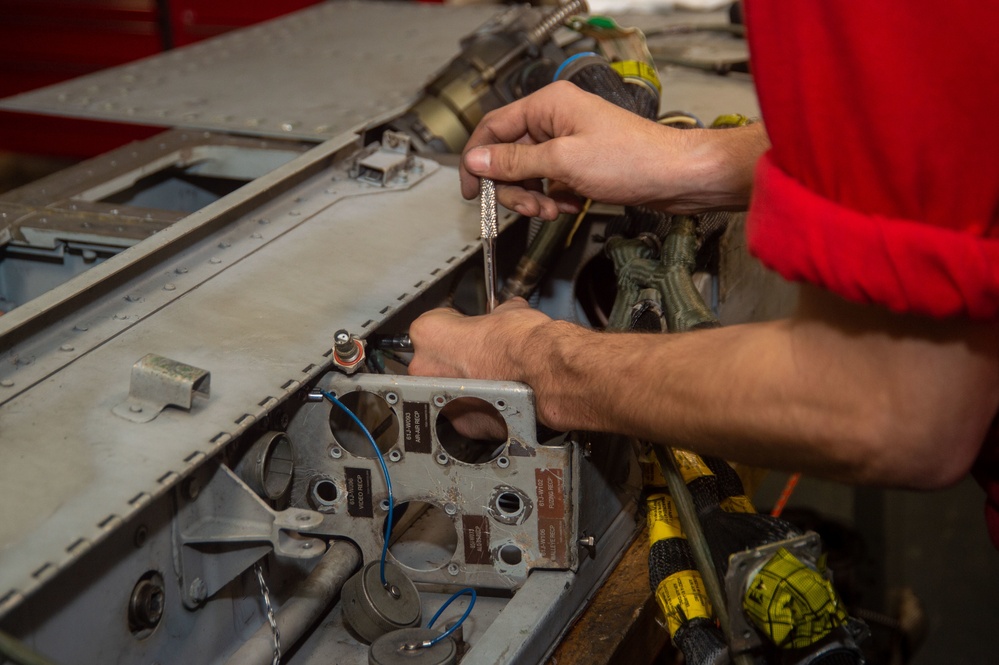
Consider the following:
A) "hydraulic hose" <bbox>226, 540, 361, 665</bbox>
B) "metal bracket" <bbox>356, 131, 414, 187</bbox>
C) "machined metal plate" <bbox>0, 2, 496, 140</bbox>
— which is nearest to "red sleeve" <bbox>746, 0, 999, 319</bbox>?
"hydraulic hose" <bbox>226, 540, 361, 665</bbox>

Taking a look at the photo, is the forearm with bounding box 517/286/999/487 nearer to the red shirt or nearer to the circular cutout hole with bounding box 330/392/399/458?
the red shirt

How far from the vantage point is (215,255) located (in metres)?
1.48

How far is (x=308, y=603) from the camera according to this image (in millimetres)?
1265

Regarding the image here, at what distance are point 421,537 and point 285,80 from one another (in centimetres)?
127

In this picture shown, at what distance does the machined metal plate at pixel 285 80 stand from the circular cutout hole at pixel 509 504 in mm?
903

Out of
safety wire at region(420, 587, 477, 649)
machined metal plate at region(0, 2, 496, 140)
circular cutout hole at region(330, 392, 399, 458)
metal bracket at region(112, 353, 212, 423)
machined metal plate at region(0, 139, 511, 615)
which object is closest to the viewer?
machined metal plate at region(0, 139, 511, 615)

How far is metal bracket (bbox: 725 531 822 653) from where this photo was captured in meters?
1.13

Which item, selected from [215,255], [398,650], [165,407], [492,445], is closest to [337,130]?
[215,255]

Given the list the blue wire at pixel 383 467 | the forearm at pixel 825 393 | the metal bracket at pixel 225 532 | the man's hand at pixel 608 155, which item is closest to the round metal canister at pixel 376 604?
the blue wire at pixel 383 467

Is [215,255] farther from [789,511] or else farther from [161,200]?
[789,511]

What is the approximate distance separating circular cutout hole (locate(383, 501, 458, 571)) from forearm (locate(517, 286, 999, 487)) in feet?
1.41

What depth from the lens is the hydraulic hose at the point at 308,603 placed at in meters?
1.18

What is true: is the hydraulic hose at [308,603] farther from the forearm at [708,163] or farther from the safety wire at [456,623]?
the forearm at [708,163]

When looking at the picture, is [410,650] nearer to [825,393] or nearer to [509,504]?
[509,504]
